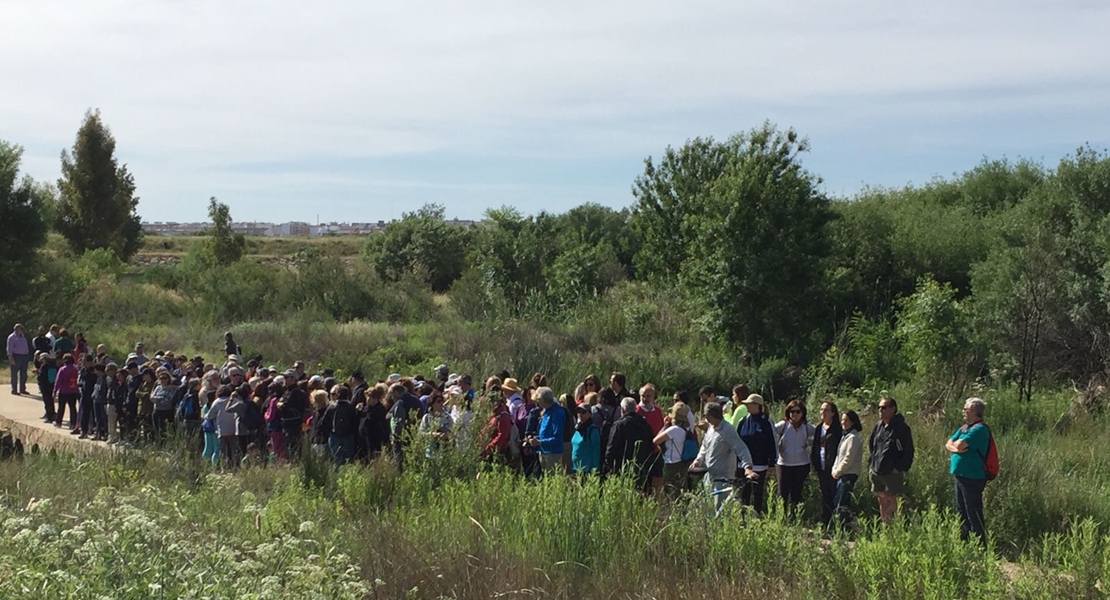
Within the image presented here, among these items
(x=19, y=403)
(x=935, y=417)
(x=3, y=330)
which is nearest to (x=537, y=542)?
(x=935, y=417)

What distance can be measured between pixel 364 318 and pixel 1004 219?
20270 millimetres

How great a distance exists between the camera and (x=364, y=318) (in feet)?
119

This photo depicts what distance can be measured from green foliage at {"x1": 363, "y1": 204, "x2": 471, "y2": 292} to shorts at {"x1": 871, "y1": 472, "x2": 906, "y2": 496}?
4549cm

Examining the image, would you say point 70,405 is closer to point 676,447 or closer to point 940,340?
point 676,447

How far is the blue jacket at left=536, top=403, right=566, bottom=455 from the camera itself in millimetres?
12039

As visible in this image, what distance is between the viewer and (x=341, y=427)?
1305 cm

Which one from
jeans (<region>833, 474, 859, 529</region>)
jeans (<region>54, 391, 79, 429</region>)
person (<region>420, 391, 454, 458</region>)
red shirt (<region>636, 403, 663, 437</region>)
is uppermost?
person (<region>420, 391, 454, 458</region>)

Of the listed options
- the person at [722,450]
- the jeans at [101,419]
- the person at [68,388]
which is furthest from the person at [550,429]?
the person at [68,388]

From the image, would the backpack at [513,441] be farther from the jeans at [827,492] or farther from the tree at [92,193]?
the tree at [92,193]

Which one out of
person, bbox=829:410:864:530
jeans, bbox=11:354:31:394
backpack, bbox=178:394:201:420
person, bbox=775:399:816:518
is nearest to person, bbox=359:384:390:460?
backpack, bbox=178:394:201:420

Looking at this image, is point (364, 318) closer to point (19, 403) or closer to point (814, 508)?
point (19, 403)

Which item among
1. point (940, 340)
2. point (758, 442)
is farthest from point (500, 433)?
point (940, 340)

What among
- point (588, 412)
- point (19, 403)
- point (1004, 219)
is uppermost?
point (1004, 219)

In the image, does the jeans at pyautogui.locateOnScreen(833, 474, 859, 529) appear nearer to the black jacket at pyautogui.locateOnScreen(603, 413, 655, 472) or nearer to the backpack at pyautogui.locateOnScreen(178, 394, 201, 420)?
the black jacket at pyautogui.locateOnScreen(603, 413, 655, 472)
